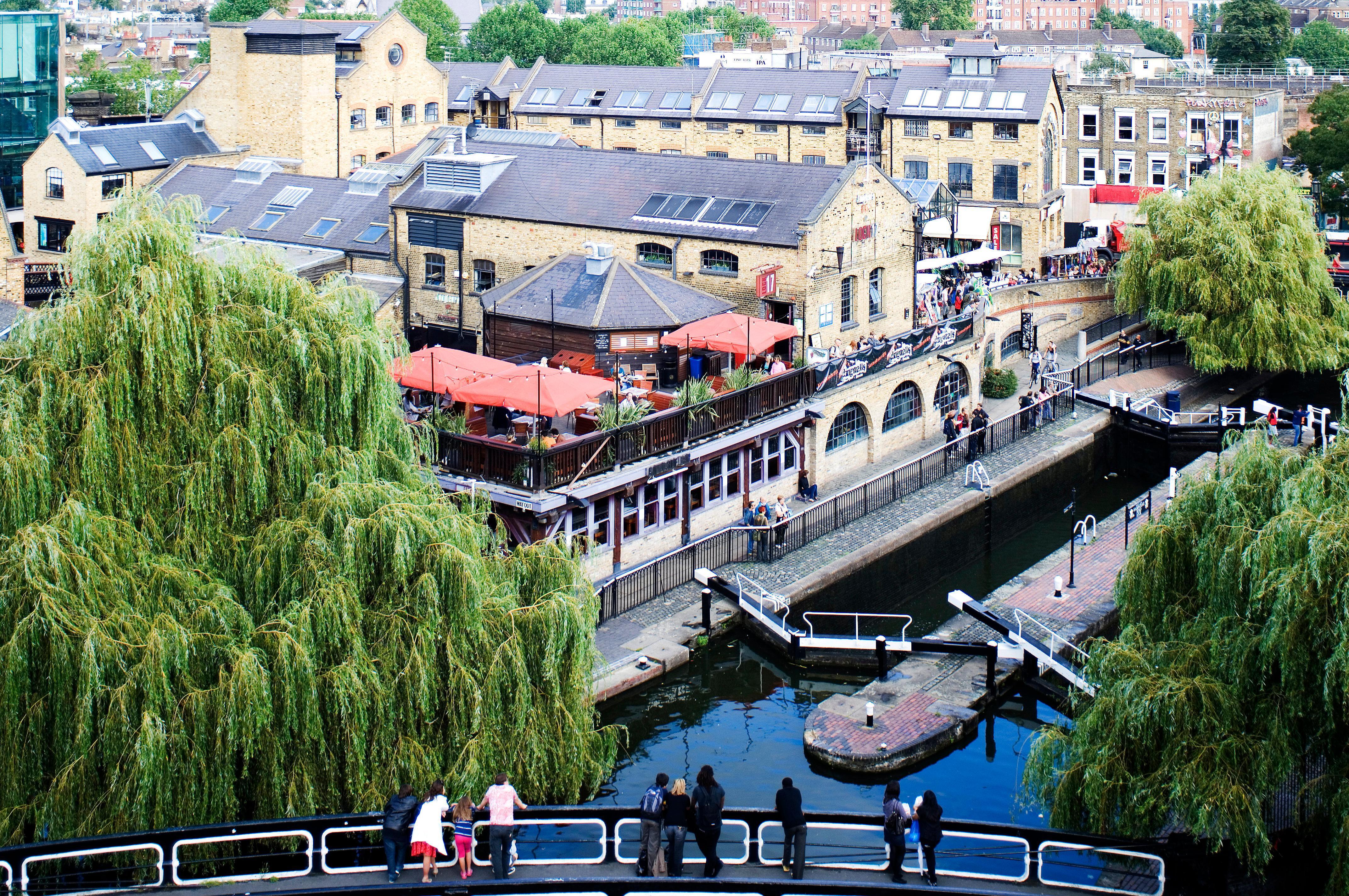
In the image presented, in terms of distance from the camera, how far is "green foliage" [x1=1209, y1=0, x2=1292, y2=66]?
3745 inches

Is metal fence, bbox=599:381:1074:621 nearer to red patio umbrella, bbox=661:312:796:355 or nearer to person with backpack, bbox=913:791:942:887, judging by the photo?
red patio umbrella, bbox=661:312:796:355

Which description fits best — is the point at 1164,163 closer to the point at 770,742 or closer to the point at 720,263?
the point at 720,263

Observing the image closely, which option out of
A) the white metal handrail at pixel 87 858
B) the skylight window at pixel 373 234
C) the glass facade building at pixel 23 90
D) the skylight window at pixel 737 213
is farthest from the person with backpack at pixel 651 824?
the glass facade building at pixel 23 90

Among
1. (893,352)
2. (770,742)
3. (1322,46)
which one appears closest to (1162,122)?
(893,352)

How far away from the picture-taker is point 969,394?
45219 millimetres

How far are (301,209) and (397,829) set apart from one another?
31238 mm

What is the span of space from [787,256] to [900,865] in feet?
73.8

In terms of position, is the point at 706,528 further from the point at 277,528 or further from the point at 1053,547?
the point at 277,528

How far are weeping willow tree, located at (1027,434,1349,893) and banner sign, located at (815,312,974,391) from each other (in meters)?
16.9

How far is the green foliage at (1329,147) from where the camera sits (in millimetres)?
65312

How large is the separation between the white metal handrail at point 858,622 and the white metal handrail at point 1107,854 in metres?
9.72

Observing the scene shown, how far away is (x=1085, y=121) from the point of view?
68812 millimetres

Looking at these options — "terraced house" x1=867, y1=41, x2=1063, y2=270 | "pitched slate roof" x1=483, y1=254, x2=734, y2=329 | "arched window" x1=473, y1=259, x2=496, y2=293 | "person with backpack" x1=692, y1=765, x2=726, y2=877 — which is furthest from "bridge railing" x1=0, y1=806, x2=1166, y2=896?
"terraced house" x1=867, y1=41, x2=1063, y2=270

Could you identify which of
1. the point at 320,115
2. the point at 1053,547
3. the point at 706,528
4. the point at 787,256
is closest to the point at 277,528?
the point at 706,528
